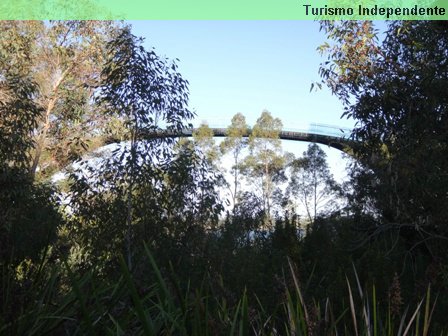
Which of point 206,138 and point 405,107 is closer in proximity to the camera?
point 405,107

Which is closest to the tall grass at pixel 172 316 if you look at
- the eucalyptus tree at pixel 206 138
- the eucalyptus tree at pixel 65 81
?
the eucalyptus tree at pixel 65 81

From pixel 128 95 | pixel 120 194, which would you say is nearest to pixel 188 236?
pixel 120 194

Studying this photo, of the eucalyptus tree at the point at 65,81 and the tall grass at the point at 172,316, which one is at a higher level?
the eucalyptus tree at the point at 65,81

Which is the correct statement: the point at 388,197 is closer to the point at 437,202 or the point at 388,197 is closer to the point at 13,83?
the point at 437,202

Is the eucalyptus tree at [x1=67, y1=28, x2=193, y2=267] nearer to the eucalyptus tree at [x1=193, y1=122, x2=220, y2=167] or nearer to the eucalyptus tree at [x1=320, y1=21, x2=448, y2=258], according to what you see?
the eucalyptus tree at [x1=320, y1=21, x2=448, y2=258]

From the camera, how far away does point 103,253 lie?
712 cm

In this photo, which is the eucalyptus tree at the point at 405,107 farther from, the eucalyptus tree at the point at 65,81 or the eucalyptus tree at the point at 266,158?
the eucalyptus tree at the point at 266,158

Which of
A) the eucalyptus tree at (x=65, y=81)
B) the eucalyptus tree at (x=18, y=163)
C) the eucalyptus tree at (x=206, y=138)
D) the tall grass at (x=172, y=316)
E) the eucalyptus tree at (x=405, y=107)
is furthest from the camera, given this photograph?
the eucalyptus tree at (x=206, y=138)

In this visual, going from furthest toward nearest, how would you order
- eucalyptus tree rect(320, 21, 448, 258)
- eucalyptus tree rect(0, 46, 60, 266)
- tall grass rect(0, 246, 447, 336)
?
1. eucalyptus tree rect(0, 46, 60, 266)
2. eucalyptus tree rect(320, 21, 448, 258)
3. tall grass rect(0, 246, 447, 336)

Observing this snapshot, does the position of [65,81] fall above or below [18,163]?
above

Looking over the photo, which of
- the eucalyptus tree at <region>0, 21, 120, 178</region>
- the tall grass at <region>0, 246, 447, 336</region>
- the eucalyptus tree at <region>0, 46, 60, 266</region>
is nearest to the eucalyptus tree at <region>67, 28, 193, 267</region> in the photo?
the eucalyptus tree at <region>0, 46, 60, 266</region>

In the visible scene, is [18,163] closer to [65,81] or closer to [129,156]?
[129,156]

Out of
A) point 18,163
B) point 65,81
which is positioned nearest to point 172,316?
point 18,163

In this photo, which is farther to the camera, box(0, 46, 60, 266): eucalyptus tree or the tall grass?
box(0, 46, 60, 266): eucalyptus tree
